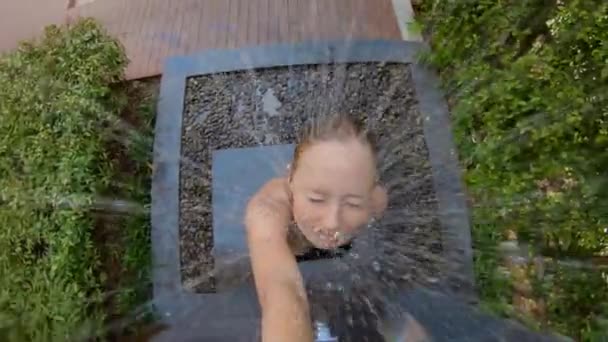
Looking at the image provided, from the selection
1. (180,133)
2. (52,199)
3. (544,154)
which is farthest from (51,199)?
(544,154)

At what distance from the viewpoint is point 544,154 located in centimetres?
77

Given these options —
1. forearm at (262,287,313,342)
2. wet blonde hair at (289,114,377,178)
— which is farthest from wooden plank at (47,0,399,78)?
forearm at (262,287,313,342)

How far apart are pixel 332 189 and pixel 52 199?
218 millimetres

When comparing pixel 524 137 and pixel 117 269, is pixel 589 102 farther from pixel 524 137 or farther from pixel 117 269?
pixel 117 269

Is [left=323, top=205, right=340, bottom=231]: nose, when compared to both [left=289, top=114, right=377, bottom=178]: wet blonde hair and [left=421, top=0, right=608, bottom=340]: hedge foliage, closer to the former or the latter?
[left=289, top=114, right=377, bottom=178]: wet blonde hair

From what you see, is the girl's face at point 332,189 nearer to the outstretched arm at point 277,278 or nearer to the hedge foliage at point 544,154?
the outstretched arm at point 277,278

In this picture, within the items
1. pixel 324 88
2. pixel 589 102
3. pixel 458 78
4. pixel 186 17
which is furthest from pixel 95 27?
pixel 589 102

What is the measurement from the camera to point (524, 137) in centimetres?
78

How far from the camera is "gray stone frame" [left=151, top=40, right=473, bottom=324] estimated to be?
0.72m

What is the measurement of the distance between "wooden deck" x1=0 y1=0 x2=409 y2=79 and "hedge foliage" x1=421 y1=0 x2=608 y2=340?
7 cm

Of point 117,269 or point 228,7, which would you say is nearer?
point 117,269

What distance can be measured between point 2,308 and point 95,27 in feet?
0.77

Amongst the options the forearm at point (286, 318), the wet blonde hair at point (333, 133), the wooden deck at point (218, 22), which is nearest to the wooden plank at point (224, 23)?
the wooden deck at point (218, 22)

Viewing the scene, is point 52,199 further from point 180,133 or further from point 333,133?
point 333,133
